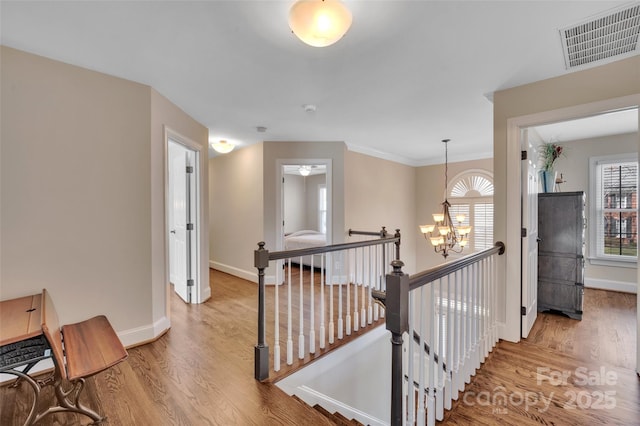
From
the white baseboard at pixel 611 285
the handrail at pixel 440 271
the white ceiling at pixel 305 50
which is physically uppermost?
the white ceiling at pixel 305 50

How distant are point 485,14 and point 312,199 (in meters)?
7.17

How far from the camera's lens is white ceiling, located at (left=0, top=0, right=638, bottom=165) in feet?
5.41

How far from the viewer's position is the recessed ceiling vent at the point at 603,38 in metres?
1.74

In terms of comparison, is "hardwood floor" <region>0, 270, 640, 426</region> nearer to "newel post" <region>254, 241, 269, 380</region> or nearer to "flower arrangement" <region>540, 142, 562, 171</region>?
"newel post" <region>254, 241, 269, 380</region>

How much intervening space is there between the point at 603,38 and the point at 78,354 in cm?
390

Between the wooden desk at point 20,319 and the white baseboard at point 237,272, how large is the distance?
289 cm

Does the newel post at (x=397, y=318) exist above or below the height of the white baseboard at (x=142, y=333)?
above

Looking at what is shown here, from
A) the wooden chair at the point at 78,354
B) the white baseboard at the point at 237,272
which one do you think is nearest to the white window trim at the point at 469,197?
the white baseboard at the point at 237,272

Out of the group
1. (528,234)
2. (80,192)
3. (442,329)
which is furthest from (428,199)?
(80,192)

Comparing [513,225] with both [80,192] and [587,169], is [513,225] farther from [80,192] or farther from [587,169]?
[80,192]

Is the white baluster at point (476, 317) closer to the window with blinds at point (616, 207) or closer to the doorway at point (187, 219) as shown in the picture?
the doorway at point (187, 219)

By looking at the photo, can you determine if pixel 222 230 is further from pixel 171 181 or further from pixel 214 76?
pixel 214 76

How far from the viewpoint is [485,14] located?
5.50 feet

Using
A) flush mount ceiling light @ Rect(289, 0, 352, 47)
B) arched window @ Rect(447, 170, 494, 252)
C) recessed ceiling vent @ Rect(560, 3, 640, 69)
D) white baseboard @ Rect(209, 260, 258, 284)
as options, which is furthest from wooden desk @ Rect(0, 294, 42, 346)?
arched window @ Rect(447, 170, 494, 252)
